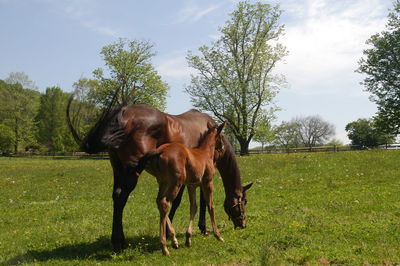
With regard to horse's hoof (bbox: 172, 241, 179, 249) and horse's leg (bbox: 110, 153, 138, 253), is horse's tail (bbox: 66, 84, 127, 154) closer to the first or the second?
horse's leg (bbox: 110, 153, 138, 253)

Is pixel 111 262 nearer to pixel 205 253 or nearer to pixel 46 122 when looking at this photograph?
pixel 205 253

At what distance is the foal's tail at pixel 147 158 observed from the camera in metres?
6.69

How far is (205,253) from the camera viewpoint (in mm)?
6801

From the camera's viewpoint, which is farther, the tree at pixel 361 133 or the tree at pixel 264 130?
the tree at pixel 361 133

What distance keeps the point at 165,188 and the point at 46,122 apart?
265ft

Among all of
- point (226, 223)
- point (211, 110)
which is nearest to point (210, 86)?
point (211, 110)

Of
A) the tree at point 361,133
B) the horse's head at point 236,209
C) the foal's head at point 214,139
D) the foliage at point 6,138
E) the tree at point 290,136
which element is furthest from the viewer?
the tree at point 290,136

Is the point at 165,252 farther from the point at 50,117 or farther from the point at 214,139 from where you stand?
the point at 50,117

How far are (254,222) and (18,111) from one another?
72350mm

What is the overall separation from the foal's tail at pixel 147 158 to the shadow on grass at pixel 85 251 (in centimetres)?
174

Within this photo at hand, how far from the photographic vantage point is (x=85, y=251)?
24.7 feet

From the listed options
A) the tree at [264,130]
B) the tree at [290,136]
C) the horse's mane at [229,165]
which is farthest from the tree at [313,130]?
the horse's mane at [229,165]

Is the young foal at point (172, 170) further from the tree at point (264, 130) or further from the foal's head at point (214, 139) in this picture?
the tree at point (264, 130)

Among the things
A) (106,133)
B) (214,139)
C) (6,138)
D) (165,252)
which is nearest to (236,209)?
(214,139)
